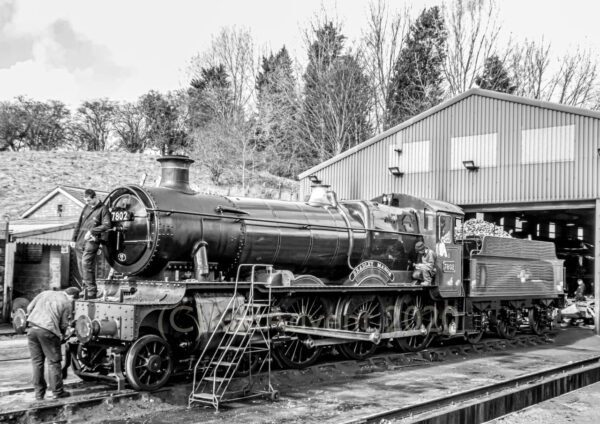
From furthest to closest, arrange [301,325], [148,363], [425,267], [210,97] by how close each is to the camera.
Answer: [210,97], [425,267], [301,325], [148,363]

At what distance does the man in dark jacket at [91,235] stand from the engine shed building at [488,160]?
925 centimetres

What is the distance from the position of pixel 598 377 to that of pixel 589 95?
3733 cm

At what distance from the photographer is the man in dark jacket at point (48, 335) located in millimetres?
8461

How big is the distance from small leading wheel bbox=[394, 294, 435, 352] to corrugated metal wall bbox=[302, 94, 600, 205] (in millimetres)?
6858

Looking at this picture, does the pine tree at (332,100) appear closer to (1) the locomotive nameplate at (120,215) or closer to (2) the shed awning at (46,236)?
(2) the shed awning at (46,236)

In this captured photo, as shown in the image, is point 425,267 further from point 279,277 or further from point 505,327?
point 505,327

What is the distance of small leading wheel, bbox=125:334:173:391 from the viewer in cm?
838

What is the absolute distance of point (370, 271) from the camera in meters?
12.0

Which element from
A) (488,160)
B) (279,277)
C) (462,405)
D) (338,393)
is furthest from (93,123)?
(462,405)

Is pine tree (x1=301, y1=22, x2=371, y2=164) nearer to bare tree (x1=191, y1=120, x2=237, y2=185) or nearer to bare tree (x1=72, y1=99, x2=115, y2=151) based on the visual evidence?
bare tree (x1=191, y1=120, x2=237, y2=185)

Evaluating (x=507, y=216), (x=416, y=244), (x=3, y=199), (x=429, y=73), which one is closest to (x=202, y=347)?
(x=416, y=244)

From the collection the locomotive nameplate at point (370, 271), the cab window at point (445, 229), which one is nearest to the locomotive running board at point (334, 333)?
the locomotive nameplate at point (370, 271)

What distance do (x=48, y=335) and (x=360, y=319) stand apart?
569 centimetres

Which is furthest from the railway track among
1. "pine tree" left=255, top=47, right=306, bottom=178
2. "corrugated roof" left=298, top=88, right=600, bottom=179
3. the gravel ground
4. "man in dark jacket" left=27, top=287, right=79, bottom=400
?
"pine tree" left=255, top=47, right=306, bottom=178
